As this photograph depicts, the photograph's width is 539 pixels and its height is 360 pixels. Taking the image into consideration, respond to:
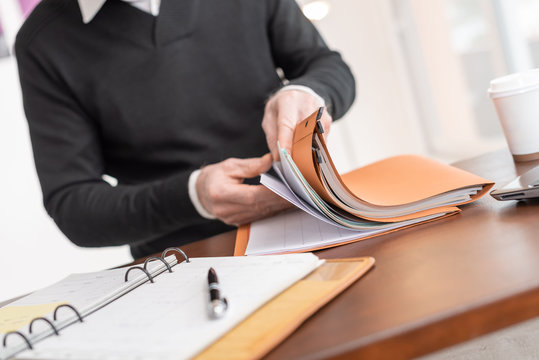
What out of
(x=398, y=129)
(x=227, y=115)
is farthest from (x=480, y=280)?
(x=398, y=129)

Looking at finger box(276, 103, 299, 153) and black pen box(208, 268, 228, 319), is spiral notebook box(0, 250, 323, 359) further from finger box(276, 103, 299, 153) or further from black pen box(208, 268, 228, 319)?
finger box(276, 103, 299, 153)

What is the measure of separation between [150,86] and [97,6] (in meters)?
0.20

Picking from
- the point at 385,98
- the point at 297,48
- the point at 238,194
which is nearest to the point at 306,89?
the point at 238,194

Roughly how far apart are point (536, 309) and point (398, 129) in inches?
127

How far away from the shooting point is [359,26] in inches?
137

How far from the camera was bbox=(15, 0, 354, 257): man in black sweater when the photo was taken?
1199mm

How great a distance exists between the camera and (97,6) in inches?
47.8

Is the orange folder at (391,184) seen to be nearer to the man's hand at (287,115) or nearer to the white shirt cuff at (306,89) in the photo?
the man's hand at (287,115)

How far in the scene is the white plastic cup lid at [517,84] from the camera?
32.5 inches

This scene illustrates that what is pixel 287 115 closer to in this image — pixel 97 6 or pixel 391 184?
pixel 391 184

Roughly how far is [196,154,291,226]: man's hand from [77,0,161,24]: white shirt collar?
541mm

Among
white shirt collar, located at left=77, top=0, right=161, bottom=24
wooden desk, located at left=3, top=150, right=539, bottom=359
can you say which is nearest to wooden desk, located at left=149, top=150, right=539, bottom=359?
wooden desk, located at left=3, top=150, right=539, bottom=359

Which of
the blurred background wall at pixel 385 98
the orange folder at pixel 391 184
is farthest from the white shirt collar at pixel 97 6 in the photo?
the blurred background wall at pixel 385 98

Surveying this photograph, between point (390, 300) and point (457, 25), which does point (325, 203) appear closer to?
point (390, 300)
